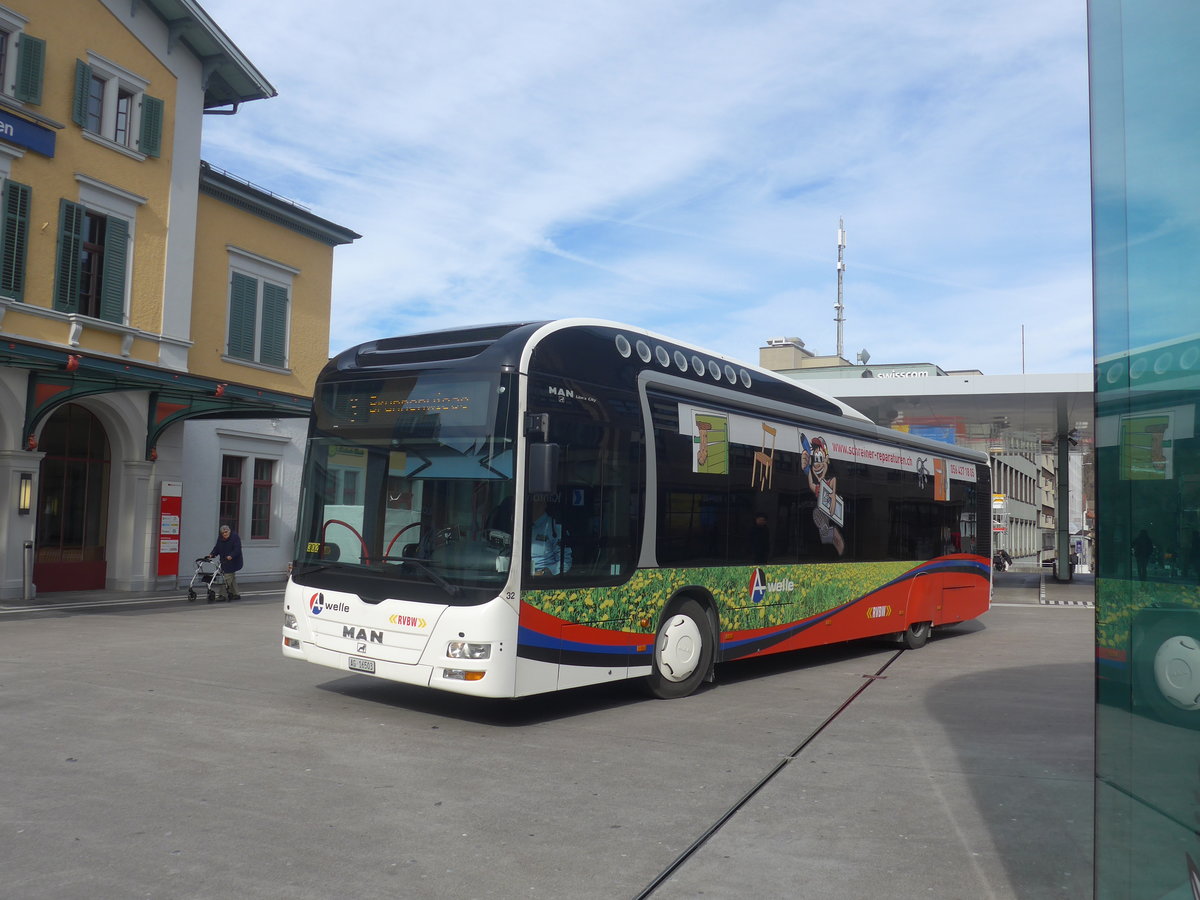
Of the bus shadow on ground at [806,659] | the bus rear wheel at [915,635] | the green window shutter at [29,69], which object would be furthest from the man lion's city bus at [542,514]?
the green window shutter at [29,69]

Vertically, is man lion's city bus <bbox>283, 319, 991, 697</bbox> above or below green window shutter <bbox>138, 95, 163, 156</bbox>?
below

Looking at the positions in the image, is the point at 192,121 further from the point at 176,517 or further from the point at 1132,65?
the point at 1132,65

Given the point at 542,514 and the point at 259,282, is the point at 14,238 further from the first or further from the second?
the point at 542,514

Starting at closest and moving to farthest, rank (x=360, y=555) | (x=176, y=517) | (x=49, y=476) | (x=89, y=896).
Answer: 1. (x=89, y=896)
2. (x=360, y=555)
3. (x=49, y=476)
4. (x=176, y=517)

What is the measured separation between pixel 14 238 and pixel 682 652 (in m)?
15.0

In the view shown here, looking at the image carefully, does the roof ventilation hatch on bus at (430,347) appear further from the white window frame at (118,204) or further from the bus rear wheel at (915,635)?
the white window frame at (118,204)

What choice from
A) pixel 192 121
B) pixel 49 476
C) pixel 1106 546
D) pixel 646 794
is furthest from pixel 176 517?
pixel 1106 546

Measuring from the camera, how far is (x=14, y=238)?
61.2 ft

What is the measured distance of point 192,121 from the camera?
22.9 meters

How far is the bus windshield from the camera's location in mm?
7859

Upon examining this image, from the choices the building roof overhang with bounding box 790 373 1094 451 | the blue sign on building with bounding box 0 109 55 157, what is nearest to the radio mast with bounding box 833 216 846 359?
the building roof overhang with bounding box 790 373 1094 451

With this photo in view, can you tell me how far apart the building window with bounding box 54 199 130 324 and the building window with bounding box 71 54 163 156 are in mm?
1610

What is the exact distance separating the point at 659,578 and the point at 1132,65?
639 cm

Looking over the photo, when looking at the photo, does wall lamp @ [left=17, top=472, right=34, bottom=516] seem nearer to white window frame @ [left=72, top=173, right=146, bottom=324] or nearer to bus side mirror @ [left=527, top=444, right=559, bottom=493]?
white window frame @ [left=72, top=173, right=146, bottom=324]
